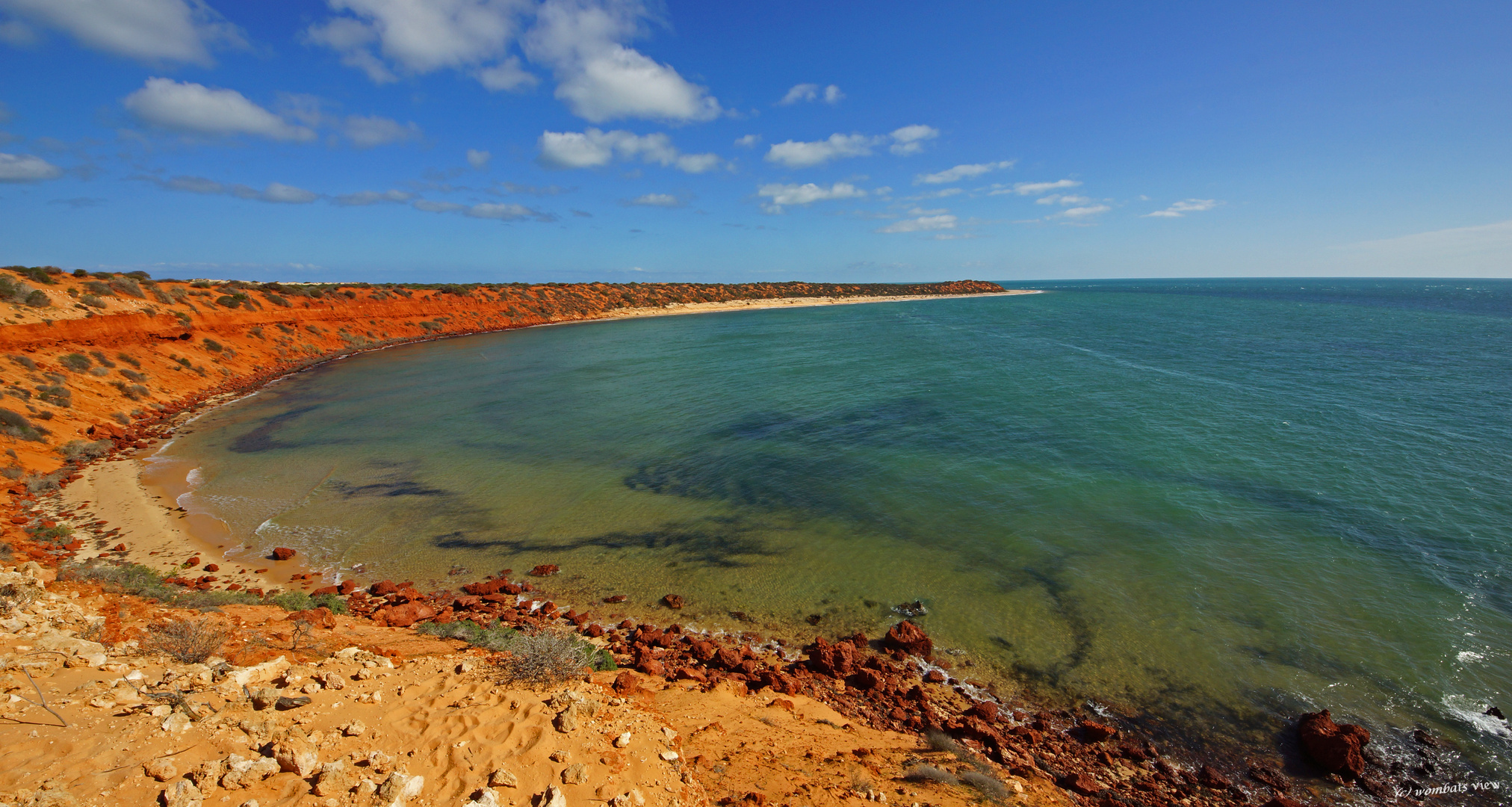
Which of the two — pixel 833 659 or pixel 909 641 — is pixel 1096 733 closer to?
pixel 909 641

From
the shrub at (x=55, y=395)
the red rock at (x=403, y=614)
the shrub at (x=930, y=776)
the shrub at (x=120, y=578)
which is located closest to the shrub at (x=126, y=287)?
the shrub at (x=55, y=395)

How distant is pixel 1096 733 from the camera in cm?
863

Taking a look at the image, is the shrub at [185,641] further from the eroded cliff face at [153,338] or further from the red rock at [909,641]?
the eroded cliff face at [153,338]

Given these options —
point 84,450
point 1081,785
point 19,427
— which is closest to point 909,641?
point 1081,785

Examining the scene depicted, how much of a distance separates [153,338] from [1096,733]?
5565 centimetres

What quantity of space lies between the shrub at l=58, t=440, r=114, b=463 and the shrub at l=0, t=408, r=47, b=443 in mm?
807

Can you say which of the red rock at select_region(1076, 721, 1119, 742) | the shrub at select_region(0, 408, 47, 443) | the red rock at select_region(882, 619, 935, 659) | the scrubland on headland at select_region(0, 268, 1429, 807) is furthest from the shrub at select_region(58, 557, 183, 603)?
the red rock at select_region(1076, 721, 1119, 742)

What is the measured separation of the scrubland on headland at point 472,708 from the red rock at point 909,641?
0.04 metres

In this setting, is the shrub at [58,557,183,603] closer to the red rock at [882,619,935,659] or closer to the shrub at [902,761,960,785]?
the shrub at [902,761,960,785]

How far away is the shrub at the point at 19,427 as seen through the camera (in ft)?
64.8

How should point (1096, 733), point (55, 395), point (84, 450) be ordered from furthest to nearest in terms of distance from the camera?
point (55, 395) → point (84, 450) → point (1096, 733)

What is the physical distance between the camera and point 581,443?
23781 mm

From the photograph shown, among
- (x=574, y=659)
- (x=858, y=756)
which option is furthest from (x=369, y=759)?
(x=858, y=756)

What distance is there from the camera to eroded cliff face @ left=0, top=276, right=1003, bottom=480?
2262 cm
